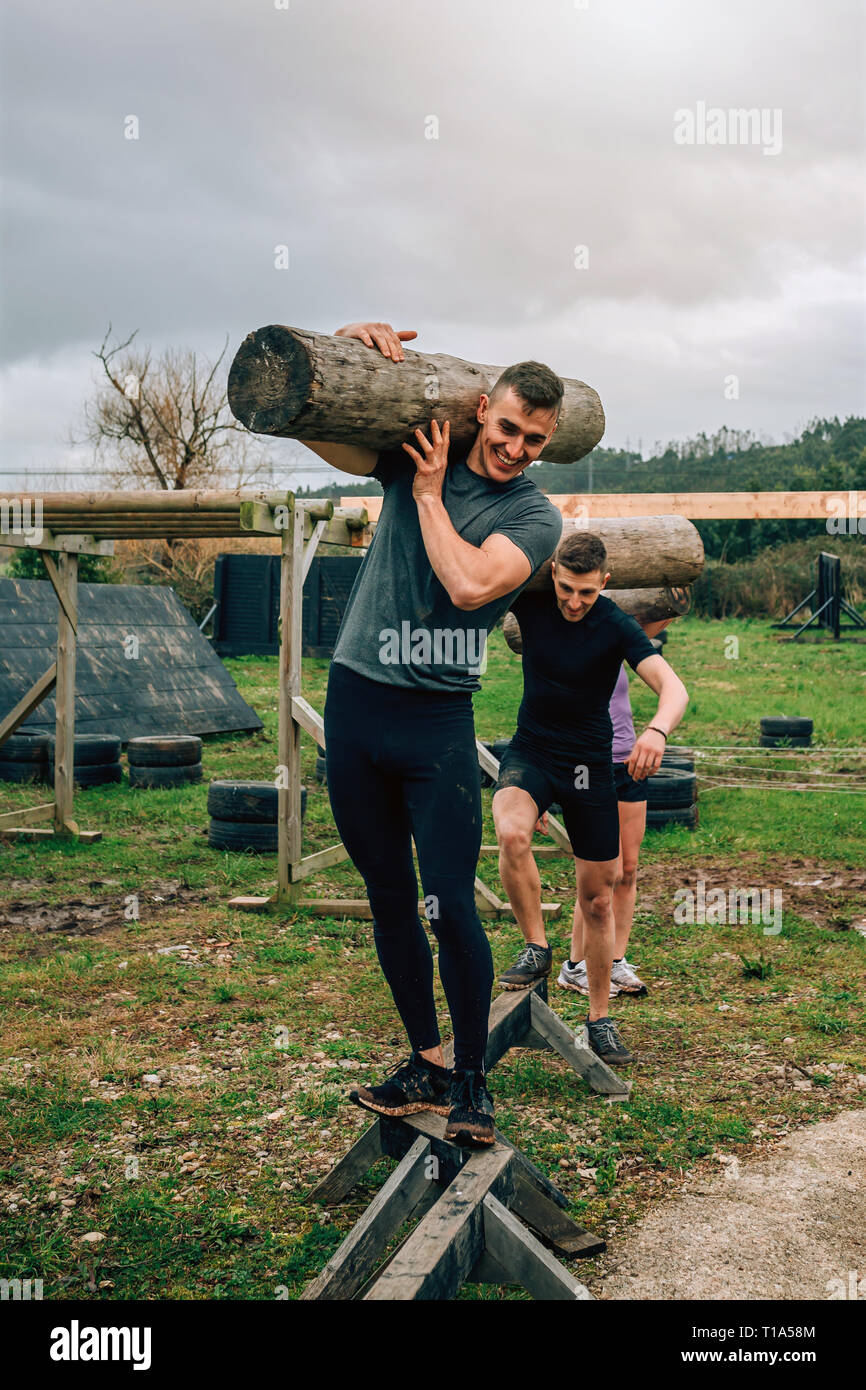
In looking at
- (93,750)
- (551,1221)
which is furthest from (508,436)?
(93,750)

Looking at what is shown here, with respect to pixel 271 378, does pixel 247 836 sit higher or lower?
lower

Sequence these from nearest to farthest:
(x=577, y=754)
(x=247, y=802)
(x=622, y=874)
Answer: (x=577, y=754)
(x=622, y=874)
(x=247, y=802)

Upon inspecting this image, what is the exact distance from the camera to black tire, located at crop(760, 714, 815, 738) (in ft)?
39.8

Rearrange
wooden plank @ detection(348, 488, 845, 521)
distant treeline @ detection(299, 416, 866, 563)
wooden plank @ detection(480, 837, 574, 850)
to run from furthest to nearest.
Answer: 1. distant treeline @ detection(299, 416, 866, 563)
2. wooden plank @ detection(348, 488, 845, 521)
3. wooden plank @ detection(480, 837, 574, 850)

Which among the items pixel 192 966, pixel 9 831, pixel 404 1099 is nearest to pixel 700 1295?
pixel 404 1099

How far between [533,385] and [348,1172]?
237cm

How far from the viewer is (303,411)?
2.58m

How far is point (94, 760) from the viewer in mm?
10281

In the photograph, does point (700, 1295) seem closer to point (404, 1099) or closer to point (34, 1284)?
point (404, 1099)

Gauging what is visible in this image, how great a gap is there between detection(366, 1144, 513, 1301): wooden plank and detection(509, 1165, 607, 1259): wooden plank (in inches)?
6.3

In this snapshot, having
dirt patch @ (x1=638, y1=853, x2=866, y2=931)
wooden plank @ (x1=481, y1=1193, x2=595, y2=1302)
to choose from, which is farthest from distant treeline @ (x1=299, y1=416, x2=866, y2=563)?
wooden plank @ (x1=481, y1=1193, x2=595, y2=1302)

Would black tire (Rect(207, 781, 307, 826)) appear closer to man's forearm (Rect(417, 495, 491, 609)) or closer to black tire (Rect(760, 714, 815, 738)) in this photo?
man's forearm (Rect(417, 495, 491, 609))

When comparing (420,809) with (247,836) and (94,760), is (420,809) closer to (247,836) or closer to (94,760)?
(247,836)
